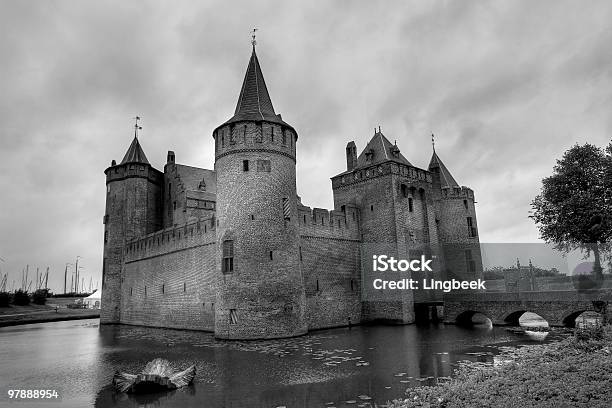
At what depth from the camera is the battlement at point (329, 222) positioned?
91.4ft

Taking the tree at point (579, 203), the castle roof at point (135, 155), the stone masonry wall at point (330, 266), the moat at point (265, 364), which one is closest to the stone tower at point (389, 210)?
the stone masonry wall at point (330, 266)

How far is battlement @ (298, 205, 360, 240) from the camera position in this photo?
91.4ft

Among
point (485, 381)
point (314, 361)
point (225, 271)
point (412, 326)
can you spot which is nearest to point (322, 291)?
point (412, 326)

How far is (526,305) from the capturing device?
24.3 meters

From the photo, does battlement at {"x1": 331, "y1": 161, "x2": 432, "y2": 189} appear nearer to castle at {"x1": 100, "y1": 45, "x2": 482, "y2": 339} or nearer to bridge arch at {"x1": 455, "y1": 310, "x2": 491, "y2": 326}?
castle at {"x1": 100, "y1": 45, "x2": 482, "y2": 339}

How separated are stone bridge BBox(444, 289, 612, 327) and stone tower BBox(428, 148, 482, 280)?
4490 millimetres

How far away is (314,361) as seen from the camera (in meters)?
15.0

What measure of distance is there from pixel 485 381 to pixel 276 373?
6054 millimetres

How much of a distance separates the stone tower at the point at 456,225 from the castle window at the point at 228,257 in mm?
16906

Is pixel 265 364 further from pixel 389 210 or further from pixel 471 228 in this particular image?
pixel 471 228

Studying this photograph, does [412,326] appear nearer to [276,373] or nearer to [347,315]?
[347,315]

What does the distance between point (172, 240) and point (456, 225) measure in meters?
21.4

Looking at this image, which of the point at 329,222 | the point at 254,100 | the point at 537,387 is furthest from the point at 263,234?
the point at 537,387

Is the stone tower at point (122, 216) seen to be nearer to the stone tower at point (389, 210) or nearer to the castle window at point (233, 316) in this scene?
the stone tower at point (389, 210)
